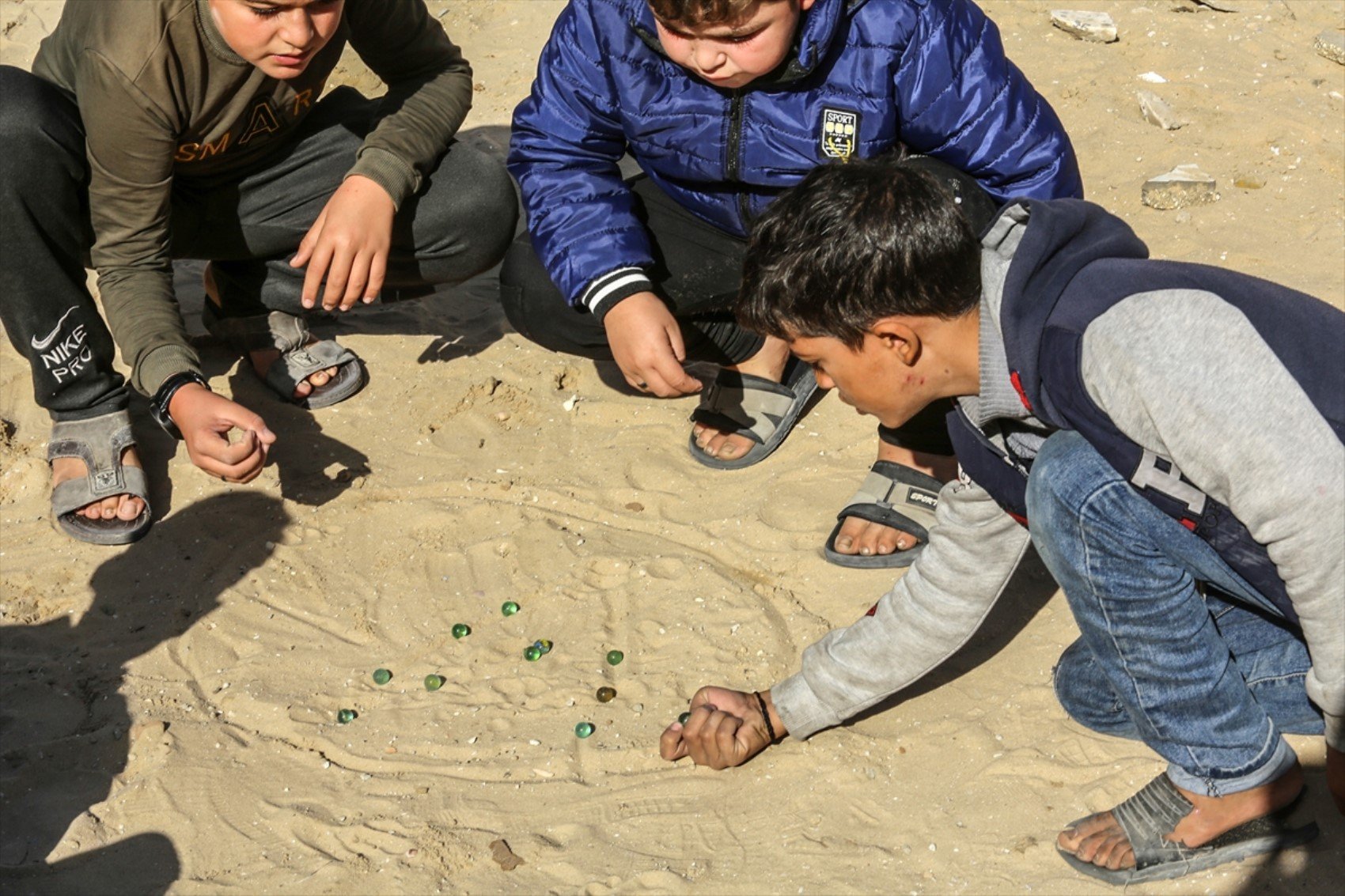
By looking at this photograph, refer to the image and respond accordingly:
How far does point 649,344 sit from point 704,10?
0.77 meters

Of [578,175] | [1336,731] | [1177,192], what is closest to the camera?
[1336,731]

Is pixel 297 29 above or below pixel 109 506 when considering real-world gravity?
above

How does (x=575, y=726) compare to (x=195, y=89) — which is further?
(x=195, y=89)

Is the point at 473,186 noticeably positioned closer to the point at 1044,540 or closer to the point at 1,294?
the point at 1,294

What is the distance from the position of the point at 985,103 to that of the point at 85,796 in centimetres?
241

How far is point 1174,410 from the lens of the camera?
186 cm

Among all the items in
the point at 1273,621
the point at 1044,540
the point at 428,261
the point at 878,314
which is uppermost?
the point at 878,314

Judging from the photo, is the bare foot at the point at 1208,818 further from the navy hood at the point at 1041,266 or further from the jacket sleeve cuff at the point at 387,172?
the jacket sleeve cuff at the point at 387,172

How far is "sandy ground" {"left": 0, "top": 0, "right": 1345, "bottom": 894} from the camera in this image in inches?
96.0

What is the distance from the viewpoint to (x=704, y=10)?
253 cm

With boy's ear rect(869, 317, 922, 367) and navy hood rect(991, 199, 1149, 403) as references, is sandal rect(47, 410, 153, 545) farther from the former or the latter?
navy hood rect(991, 199, 1149, 403)

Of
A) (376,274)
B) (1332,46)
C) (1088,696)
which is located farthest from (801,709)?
(1332,46)

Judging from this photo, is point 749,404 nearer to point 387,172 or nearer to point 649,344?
point 649,344

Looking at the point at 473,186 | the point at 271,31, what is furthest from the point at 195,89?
the point at 473,186
